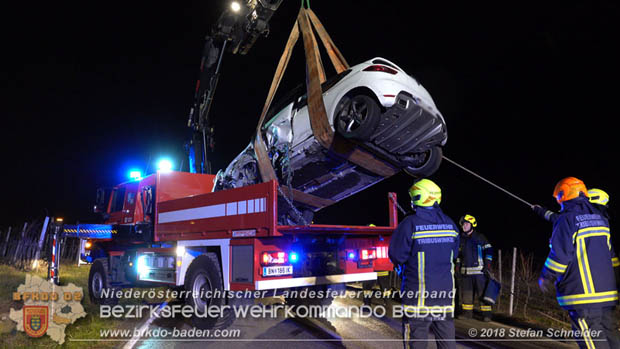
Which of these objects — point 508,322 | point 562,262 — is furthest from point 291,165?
point 508,322

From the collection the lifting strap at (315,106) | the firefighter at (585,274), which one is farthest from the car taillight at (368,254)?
the firefighter at (585,274)

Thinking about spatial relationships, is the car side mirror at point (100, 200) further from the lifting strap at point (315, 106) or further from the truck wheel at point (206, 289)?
the lifting strap at point (315, 106)

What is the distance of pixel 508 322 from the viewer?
7258 millimetres

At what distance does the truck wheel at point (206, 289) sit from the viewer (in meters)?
5.98

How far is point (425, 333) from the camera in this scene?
3795 mm

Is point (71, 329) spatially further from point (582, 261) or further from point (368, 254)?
point (582, 261)

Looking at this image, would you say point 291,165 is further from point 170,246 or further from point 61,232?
point 61,232

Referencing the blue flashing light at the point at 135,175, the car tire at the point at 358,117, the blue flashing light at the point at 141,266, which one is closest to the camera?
the car tire at the point at 358,117

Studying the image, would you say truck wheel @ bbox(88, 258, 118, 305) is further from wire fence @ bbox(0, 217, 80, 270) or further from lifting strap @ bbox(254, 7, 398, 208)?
wire fence @ bbox(0, 217, 80, 270)

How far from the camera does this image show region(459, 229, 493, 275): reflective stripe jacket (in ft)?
24.5

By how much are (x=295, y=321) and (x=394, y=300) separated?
281 cm

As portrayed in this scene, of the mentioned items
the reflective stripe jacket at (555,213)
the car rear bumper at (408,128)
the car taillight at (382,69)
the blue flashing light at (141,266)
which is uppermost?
the car taillight at (382,69)

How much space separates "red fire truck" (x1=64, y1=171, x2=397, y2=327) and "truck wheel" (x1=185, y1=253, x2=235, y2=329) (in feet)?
0.05

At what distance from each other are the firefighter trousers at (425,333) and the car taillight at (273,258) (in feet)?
6.56
